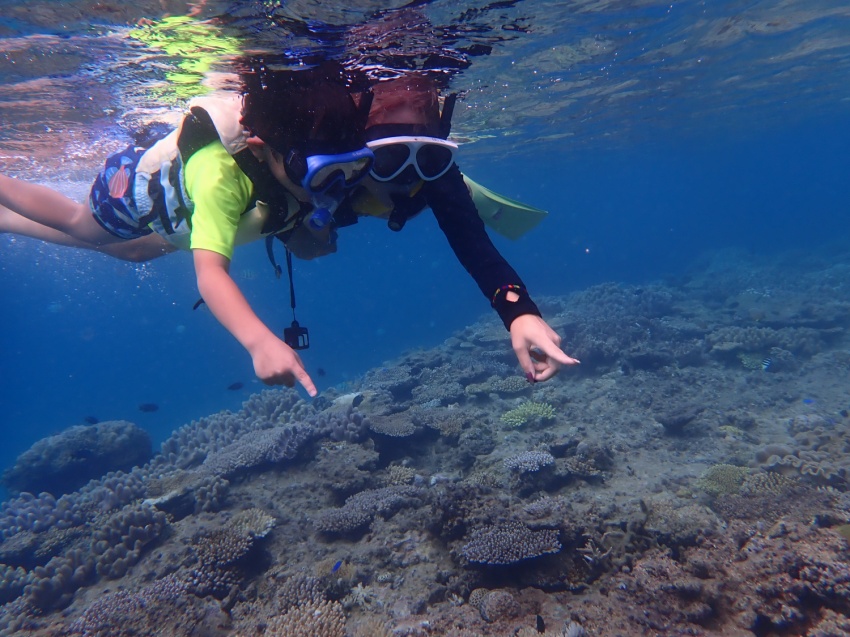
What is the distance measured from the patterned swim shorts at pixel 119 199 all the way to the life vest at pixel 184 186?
7.6 inches

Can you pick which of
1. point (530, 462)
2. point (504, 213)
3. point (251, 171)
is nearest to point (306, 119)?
point (251, 171)

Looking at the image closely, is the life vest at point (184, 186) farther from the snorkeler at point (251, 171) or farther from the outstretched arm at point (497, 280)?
the outstretched arm at point (497, 280)

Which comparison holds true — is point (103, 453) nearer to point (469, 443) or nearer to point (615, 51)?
point (469, 443)

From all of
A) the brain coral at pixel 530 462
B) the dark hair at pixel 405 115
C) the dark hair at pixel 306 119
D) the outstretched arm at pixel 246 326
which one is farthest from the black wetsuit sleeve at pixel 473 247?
the brain coral at pixel 530 462

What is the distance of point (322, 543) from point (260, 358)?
5127 mm

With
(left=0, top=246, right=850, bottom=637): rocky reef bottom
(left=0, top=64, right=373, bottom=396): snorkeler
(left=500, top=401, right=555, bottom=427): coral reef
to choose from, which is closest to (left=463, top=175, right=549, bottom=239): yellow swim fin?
(left=0, top=64, right=373, bottom=396): snorkeler

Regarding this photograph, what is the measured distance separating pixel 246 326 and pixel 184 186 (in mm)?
1787

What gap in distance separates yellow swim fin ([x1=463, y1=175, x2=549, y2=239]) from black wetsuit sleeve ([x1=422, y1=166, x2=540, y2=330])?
1.60 metres

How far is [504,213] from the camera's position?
19.3 ft

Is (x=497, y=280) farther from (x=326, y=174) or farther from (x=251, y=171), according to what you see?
(x=251, y=171)

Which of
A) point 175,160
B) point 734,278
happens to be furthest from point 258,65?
point 734,278

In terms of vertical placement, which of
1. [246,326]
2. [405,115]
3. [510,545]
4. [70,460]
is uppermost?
[405,115]

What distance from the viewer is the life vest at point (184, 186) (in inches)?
123

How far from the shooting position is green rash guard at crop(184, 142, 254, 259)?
8.81ft
